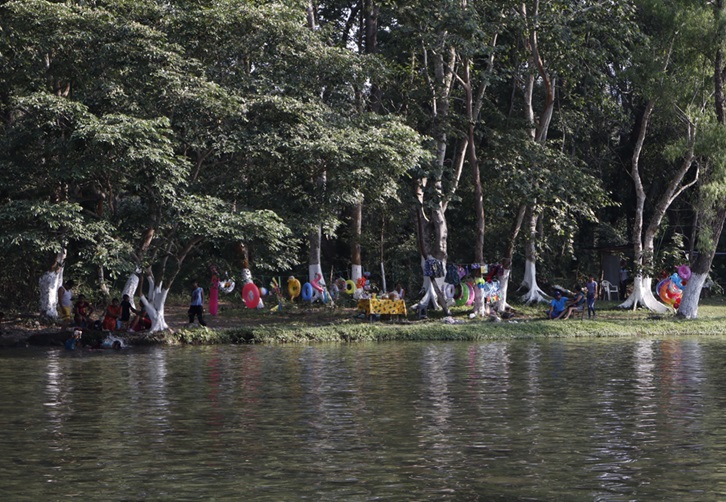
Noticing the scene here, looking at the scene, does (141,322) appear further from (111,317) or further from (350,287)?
(350,287)

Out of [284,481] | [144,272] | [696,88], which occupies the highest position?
[696,88]

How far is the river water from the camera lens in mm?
10945

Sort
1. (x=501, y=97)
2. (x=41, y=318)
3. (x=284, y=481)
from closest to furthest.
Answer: (x=284, y=481) < (x=41, y=318) < (x=501, y=97)

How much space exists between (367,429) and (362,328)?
58.0 ft

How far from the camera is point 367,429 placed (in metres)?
14.5

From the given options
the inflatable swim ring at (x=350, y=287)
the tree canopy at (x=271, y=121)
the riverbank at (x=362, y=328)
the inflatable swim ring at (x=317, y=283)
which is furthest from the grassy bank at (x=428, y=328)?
the inflatable swim ring at (x=350, y=287)

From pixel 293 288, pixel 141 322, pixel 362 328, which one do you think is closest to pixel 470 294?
pixel 362 328

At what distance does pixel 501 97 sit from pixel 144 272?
76.0 ft

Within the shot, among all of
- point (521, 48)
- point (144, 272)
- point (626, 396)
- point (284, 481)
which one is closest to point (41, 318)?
point (144, 272)

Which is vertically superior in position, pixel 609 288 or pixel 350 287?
pixel 350 287

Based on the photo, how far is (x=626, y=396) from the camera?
17.7m

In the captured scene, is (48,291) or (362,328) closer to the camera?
(362,328)

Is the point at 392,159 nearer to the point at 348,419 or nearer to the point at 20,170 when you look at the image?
the point at 20,170

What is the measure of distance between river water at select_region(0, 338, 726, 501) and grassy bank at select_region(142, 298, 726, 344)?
579 centimetres
